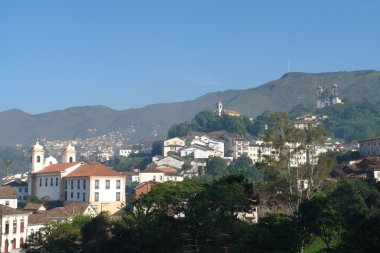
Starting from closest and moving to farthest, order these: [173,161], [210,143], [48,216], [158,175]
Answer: [48,216] < [158,175] < [173,161] < [210,143]

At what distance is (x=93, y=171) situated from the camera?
222ft

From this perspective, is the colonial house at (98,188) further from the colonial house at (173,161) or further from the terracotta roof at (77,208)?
the colonial house at (173,161)

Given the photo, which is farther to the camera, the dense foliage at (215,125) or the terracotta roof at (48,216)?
the dense foliage at (215,125)

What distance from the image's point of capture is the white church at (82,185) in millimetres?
66369

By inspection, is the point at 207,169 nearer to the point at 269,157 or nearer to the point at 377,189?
the point at 377,189

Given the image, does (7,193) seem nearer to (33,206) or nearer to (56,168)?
(33,206)

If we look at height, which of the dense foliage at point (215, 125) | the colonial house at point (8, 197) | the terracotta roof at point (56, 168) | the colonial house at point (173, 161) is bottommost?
the colonial house at point (8, 197)

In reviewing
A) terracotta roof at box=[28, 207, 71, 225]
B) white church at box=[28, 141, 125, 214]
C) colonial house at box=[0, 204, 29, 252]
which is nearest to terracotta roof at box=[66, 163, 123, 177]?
white church at box=[28, 141, 125, 214]

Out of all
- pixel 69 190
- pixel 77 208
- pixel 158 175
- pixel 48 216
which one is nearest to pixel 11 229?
pixel 48 216

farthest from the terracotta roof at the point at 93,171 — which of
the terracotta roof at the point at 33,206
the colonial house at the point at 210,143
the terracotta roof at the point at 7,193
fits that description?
the colonial house at the point at 210,143

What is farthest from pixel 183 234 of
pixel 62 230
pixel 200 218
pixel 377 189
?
pixel 377 189

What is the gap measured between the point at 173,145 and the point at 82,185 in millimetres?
64267

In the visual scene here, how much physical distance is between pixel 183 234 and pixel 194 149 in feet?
282

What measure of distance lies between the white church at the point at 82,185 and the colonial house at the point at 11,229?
713 inches
